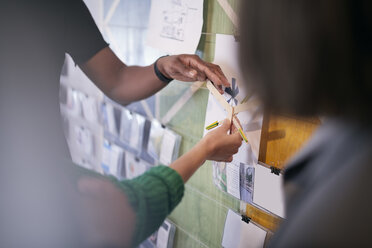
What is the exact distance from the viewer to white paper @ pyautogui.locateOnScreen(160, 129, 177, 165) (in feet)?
3.31

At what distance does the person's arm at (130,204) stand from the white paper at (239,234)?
0.27 metres

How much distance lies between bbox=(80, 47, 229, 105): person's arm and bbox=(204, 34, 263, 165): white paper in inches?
0.9

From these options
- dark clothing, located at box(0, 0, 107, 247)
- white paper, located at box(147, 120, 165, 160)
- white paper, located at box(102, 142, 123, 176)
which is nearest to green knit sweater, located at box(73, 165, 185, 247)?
A: dark clothing, located at box(0, 0, 107, 247)

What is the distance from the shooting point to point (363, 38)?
11.4 inches

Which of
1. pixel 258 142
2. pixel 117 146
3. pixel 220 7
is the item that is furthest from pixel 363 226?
pixel 117 146

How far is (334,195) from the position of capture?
289 millimetres

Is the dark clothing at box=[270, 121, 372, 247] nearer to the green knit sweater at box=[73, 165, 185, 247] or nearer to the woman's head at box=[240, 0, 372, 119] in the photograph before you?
the woman's head at box=[240, 0, 372, 119]

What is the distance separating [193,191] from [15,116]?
0.57 meters

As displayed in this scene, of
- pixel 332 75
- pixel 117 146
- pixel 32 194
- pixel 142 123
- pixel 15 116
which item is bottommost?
pixel 117 146

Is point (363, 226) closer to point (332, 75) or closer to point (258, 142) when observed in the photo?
point (332, 75)

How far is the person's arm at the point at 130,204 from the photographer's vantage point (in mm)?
539

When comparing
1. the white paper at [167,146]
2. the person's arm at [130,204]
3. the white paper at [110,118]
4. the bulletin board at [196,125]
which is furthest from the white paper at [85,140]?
the person's arm at [130,204]

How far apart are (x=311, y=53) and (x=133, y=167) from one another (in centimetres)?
100

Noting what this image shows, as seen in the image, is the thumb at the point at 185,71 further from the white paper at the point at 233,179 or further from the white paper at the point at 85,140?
the white paper at the point at 85,140
